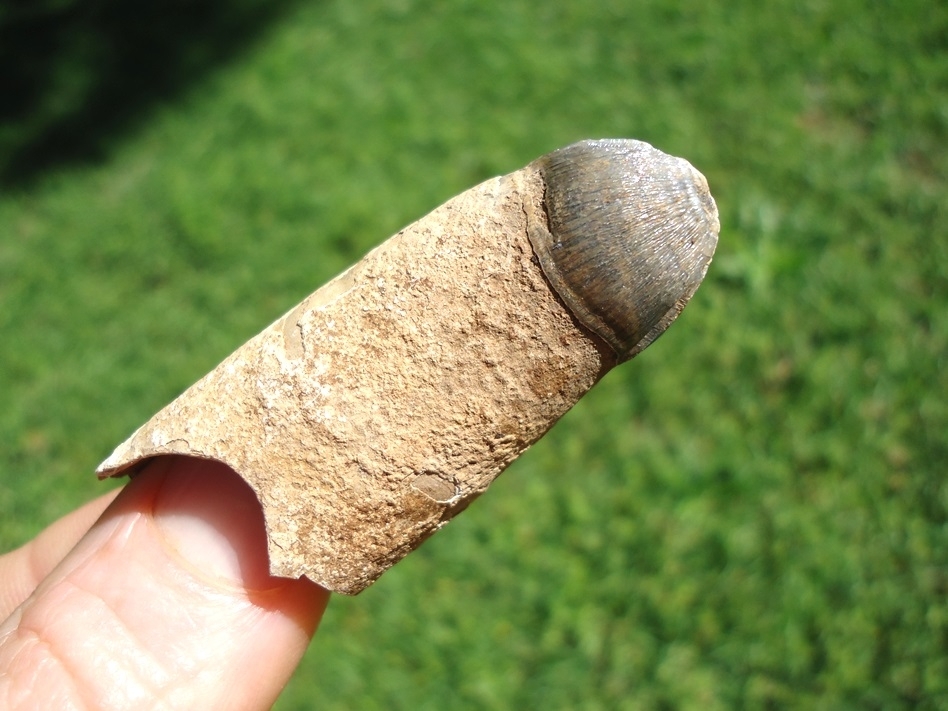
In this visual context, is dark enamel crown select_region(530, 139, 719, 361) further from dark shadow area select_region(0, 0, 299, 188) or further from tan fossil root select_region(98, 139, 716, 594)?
dark shadow area select_region(0, 0, 299, 188)

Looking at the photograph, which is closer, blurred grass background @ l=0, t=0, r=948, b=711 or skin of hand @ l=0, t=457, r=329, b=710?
skin of hand @ l=0, t=457, r=329, b=710

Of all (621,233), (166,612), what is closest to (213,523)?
(166,612)

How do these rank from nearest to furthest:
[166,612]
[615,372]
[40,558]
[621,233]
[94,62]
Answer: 1. [621,233]
2. [166,612]
3. [40,558]
4. [615,372]
5. [94,62]

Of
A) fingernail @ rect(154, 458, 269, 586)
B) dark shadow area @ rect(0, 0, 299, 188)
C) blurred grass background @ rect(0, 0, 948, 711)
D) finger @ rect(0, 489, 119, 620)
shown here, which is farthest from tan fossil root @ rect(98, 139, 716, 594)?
dark shadow area @ rect(0, 0, 299, 188)

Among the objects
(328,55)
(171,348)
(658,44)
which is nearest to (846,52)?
(658,44)

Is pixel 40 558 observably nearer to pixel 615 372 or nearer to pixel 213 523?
pixel 213 523

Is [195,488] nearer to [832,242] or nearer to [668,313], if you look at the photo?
[668,313]

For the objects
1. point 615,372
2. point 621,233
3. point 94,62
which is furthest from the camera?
point 94,62
